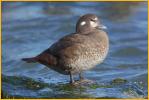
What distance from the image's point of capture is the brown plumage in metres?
10.7

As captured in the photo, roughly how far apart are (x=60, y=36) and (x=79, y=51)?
8.93 metres

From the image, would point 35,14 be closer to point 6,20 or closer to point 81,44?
point 6,20

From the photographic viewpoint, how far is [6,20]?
71.4 ft

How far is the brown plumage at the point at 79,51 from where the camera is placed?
10688 mm

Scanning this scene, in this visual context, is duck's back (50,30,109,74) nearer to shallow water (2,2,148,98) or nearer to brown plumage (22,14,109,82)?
brown plumage (22,14,109,82)

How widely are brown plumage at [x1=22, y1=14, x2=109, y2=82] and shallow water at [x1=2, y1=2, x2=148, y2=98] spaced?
14.1 inches

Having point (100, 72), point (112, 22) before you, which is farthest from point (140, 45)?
point (100, 72)

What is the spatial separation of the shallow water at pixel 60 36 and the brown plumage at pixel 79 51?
358mm

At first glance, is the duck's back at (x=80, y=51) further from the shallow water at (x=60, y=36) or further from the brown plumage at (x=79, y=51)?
the shallow water at (x=60, y=36)

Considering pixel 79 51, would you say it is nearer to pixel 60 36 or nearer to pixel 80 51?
pixel 80 51

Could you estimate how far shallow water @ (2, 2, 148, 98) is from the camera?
34.9ft

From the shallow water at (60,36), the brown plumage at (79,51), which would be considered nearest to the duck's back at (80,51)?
the brown plumage at (79,51)

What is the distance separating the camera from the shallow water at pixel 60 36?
10.6m

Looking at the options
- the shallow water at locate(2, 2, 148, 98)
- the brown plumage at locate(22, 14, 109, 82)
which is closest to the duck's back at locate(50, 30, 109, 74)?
the brown plumage at locate(22, 14, 109, 82)
